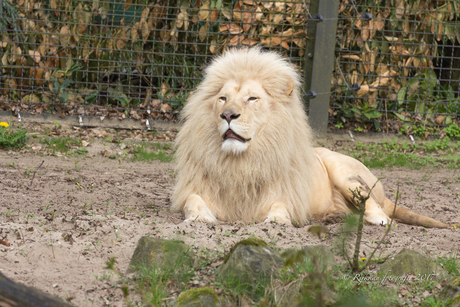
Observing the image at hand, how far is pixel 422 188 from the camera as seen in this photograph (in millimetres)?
5641

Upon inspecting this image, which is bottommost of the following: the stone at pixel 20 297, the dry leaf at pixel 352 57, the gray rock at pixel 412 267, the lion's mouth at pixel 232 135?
the gray rock at pixel 412 267

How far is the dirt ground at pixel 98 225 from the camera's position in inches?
101

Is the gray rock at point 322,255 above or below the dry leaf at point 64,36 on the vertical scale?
below

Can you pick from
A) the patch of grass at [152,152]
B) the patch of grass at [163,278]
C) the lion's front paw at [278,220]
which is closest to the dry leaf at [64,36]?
the patch of grass at [152,152]

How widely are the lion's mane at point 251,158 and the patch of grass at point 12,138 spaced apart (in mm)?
2991

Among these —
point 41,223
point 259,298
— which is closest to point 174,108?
point 41,223

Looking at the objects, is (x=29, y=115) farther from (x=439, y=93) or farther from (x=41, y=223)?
(x=439, y=93)

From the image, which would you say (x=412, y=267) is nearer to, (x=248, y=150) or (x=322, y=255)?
(x=322, y=255)

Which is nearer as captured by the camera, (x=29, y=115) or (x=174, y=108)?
(x=29, y=115)

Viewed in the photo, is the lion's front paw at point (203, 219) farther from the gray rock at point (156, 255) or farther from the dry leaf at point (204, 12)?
the dry leaf at point (204, 12)

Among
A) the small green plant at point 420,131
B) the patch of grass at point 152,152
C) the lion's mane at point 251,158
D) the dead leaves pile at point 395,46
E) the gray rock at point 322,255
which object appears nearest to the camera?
the gray rock at point 322,255

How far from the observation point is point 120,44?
23.8 feet

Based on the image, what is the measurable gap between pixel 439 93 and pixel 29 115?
20.5 feet

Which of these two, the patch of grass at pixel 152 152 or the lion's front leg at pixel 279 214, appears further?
the patch of grass at pixel 152 152
